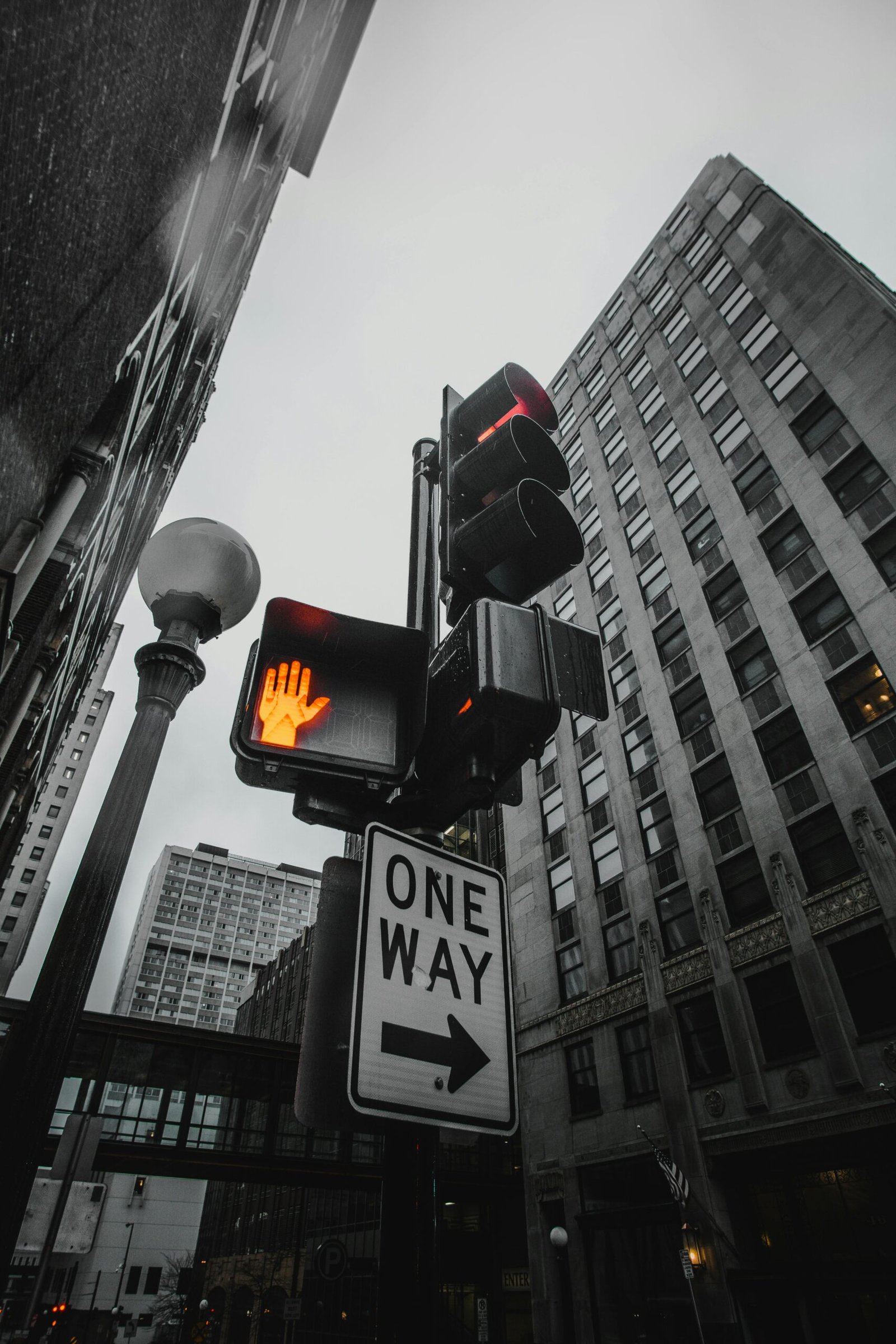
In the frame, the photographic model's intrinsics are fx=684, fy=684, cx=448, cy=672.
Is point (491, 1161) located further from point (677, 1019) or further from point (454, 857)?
point (454, 857)

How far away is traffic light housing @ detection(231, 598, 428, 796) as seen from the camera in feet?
8.59

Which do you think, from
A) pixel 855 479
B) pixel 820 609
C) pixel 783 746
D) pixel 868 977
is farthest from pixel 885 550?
pixel 868 977

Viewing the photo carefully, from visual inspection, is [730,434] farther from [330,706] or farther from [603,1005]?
[330,706]

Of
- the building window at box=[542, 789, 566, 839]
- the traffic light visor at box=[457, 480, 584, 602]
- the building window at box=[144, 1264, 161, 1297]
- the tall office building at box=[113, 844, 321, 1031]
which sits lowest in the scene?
the building window at box=[144, 1264, 161, 1297]

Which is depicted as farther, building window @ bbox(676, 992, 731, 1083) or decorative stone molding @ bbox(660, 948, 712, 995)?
decorative stone molding @ bbox(660, 948, 712, 995)

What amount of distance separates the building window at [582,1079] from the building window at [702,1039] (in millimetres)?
4744

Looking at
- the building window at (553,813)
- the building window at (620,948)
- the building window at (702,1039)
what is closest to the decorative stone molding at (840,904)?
the building window at (702,1039)

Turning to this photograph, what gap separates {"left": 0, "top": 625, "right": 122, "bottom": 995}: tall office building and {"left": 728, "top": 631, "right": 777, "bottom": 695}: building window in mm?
56066

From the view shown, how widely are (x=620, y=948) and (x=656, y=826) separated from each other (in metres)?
5.07

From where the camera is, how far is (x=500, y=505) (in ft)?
9.98

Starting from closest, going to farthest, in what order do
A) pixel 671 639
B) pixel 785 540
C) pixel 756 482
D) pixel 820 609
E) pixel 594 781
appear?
pixel 820 609 < pixel 785 540 < pixel 756 482 < pixel 671 639 < pixel 594 781

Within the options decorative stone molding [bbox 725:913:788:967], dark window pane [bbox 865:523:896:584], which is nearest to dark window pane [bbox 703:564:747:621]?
dark window pane [bbox 865:523:896:584]

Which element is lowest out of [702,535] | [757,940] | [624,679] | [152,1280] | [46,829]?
[152,1280]

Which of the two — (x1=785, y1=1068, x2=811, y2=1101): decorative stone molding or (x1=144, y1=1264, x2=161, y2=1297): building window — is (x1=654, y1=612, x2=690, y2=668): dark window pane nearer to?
(x1=785, y1=1068, x2=811, y2=1101): decorative stone molding
